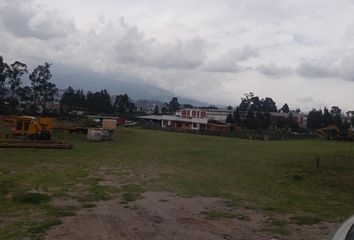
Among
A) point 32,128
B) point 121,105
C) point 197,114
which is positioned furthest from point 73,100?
point 32,128

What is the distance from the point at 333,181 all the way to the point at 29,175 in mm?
10645

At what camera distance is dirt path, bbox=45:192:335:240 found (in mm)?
8452

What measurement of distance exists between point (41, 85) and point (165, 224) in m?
94.4

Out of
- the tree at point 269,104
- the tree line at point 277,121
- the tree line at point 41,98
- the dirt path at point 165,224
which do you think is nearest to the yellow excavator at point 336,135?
the tree line at point 277,121

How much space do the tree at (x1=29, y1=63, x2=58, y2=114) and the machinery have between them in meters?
61.1

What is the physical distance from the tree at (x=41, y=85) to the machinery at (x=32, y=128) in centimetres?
6106

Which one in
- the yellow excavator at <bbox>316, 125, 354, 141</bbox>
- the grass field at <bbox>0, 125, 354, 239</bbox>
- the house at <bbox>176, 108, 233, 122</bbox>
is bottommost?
the grass field at <bbox>0, 125, 354, 239</bbox>

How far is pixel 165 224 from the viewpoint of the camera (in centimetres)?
948

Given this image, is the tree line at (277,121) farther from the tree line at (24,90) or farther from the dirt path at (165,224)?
the dirt path at (165,224)

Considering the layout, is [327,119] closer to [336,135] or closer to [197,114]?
[197,114]

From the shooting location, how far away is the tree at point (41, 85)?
98.9 m

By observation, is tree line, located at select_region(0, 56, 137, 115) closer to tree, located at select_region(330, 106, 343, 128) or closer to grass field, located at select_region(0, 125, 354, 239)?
tree, located at select_region(330, 106, 343, 128)

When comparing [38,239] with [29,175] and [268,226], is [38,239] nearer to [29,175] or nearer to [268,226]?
[268,226]

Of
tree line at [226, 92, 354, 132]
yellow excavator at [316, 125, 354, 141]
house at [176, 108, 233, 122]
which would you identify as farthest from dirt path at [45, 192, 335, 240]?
house at [176, 108, 233, 122]
